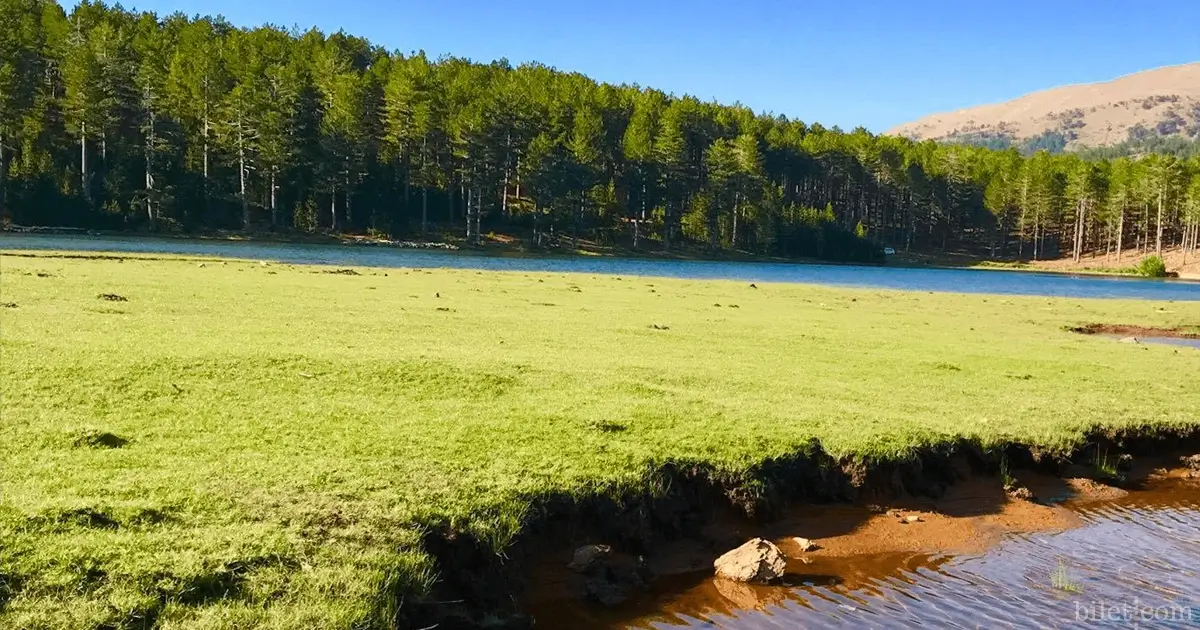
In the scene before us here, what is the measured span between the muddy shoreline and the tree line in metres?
94.7

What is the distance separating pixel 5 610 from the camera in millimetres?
6117

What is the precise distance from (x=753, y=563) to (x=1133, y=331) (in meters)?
34.5

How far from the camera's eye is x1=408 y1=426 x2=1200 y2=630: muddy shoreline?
8.47 meters

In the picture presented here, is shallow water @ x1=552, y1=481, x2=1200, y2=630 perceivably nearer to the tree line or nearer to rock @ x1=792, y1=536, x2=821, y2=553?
rock @ x1=792, y1=536, x2=821, y2=553

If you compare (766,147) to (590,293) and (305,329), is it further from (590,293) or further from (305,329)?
(305,329)

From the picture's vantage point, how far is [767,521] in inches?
444

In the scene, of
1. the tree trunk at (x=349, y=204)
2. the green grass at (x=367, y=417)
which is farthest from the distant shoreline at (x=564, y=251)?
the green grass at (x=367, y=417)

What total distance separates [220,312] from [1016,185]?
16783cm

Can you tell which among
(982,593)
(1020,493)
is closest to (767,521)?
(982,593)

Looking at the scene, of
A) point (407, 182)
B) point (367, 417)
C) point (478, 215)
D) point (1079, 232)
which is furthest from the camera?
point (1079, 232)

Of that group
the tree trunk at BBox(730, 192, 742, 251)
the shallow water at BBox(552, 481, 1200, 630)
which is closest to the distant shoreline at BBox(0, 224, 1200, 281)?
the tree trunk at BBox(730, 192, 742, 251)

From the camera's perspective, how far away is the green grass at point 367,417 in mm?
6992

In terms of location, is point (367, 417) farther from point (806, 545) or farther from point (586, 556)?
point (806, 545)

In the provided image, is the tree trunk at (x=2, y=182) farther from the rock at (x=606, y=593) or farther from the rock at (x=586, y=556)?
the rock at (x=606, y=593)
